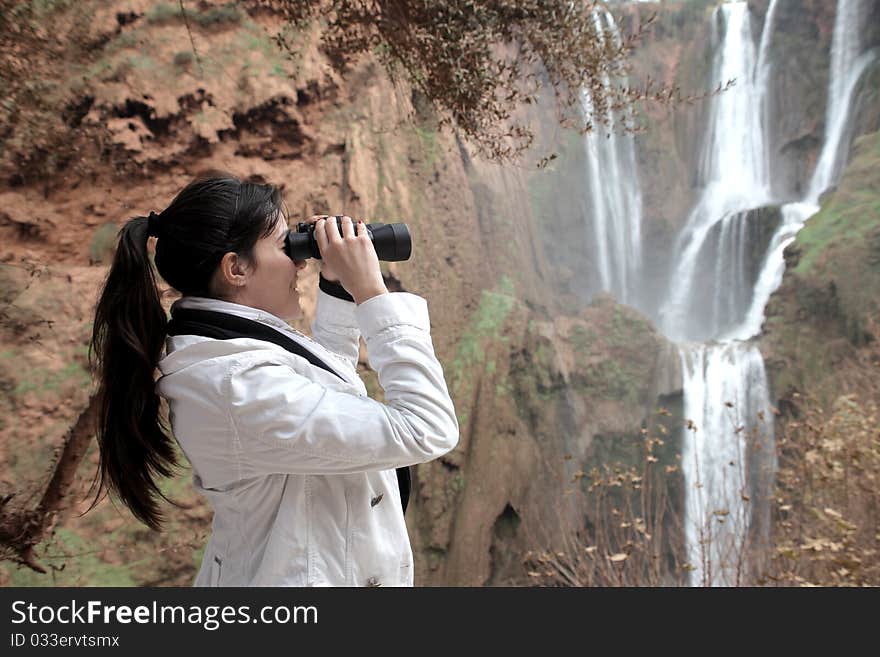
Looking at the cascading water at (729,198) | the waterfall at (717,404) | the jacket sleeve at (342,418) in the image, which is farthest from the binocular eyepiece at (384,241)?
the cascading water at (729,198)

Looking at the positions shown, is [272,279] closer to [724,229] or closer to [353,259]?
[353,259]

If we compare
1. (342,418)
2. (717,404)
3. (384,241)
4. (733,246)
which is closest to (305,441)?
(342,418)

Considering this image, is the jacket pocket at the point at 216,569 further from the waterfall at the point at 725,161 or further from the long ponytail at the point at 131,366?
the waterfall at the point at 725,161

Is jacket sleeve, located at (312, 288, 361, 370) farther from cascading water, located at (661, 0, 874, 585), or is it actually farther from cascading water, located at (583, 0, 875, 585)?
cascading water, located at (583, 0, 875, 585)

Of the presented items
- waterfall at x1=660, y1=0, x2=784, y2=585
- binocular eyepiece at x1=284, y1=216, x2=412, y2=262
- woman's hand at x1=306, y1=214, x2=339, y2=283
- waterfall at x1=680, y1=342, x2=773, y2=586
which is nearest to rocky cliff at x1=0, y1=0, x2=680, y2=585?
woman's hand at x1=306, y1=214, x2=339, y2=283

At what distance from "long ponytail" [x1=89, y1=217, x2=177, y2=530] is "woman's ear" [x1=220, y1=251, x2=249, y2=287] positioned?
4.6 inches

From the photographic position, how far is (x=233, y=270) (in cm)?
118

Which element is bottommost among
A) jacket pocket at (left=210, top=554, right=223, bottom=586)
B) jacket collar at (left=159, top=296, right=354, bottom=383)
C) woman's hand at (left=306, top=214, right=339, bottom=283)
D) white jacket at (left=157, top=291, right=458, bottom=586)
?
jacket pocket at (left=210, top=554, right=223, bottom=586)

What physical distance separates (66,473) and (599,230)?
11136 mm

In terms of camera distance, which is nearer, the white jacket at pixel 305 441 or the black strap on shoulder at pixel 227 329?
the white jacket at pixel 305 441

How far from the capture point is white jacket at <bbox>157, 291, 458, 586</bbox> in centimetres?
101

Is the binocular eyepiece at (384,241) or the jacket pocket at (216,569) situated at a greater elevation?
the binocular eyepiece at (384,241)

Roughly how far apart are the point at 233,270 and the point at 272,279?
7 cm

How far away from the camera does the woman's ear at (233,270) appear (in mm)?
1165
